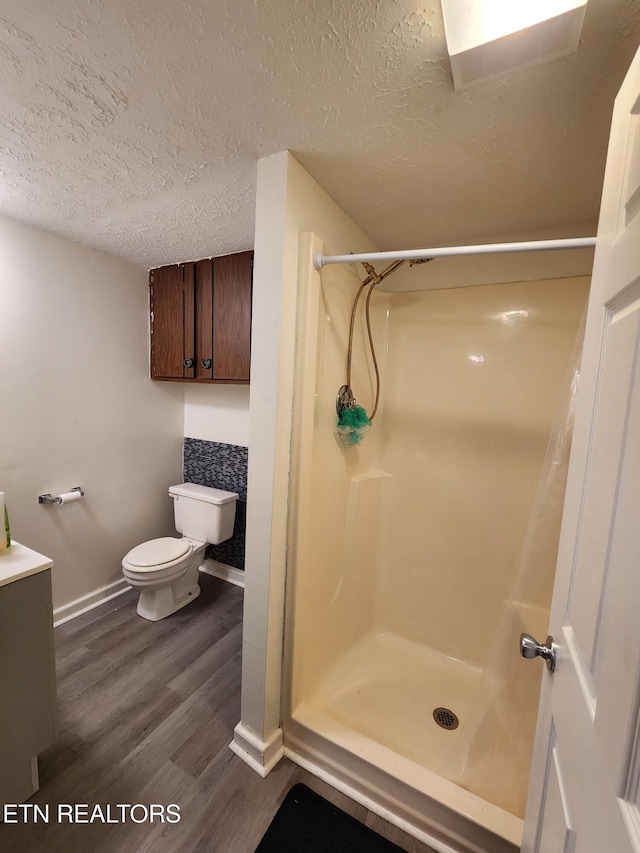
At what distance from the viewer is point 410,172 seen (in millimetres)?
1203

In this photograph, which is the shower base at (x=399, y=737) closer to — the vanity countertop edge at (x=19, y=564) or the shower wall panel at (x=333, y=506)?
the shower wall panel at (x=333, y=506)

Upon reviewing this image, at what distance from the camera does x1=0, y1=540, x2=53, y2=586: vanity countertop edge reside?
109cm

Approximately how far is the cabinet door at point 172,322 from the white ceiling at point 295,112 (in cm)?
66

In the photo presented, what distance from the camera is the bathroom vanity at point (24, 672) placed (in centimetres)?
108

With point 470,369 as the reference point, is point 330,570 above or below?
below

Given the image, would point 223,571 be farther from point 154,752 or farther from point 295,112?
point 295,112

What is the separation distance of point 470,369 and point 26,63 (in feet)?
6.17

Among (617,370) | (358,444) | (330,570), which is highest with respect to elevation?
(617,370)

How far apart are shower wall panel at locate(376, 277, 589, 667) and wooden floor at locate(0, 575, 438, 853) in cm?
96

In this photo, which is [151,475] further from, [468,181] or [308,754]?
[468,181]

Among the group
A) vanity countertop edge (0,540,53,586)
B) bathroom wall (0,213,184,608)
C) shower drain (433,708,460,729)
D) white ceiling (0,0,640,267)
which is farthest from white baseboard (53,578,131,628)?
white ceiling (0,0,640,267)

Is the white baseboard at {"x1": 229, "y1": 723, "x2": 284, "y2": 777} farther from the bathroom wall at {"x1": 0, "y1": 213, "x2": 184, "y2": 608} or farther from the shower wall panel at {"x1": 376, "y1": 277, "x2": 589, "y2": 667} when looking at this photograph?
the bathroom wall at {"x1": 0, "y1": 213, "x2": 184, "y2": 608}

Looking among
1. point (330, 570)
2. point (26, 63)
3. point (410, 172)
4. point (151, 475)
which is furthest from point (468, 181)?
point (151, 475)

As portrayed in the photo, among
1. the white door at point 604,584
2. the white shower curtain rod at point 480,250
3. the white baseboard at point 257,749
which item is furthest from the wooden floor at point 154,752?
the white shower curtain rod at point 480,250
